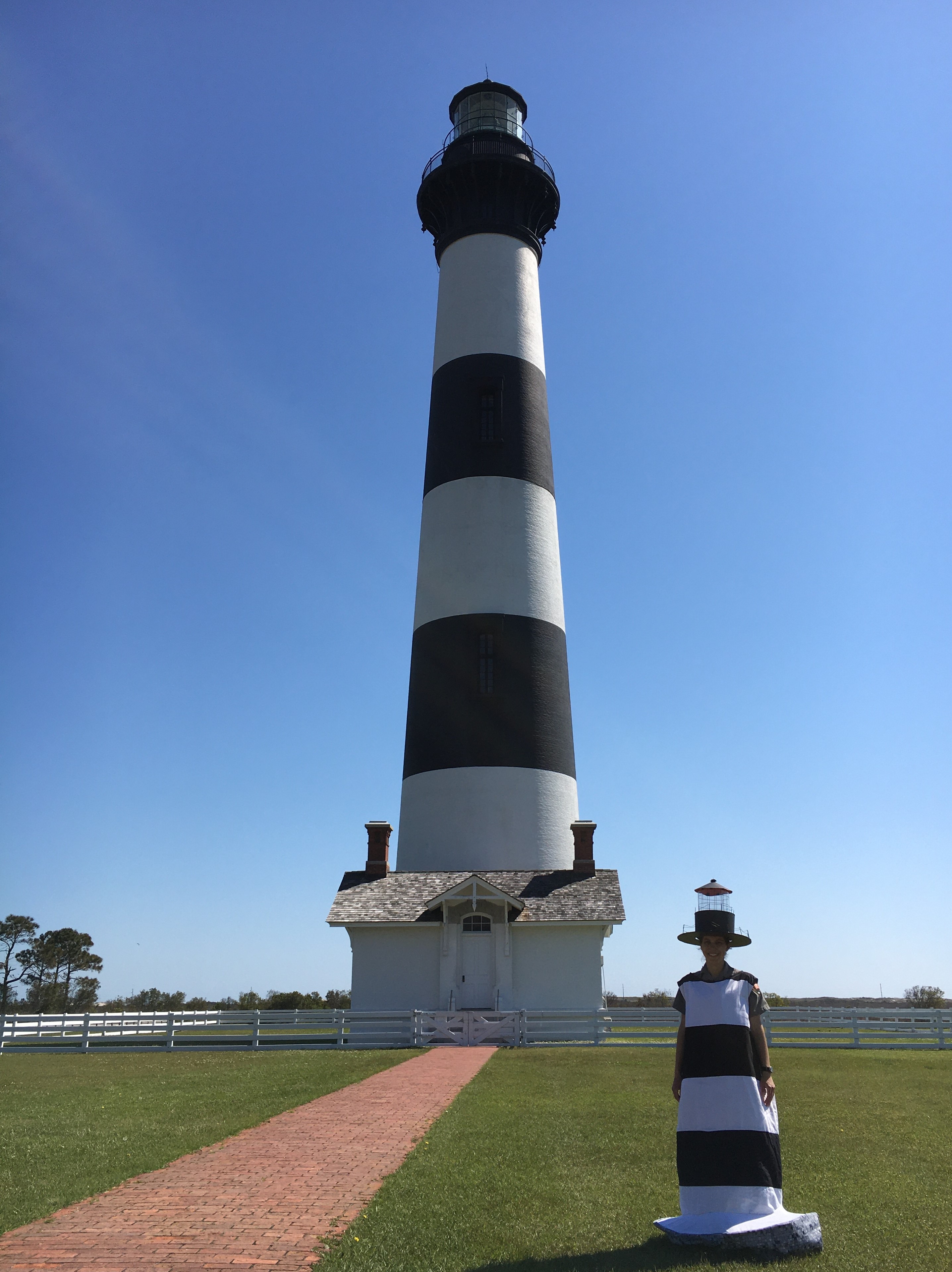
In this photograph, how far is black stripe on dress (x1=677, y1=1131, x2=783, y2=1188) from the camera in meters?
6.27

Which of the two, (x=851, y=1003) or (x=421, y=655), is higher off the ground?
(x=421, y=655)

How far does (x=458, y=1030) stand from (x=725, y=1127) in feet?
53.5

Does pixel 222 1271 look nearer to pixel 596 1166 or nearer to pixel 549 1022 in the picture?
pixel 596 1166

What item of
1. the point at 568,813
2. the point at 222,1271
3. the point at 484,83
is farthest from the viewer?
the point at 484,83

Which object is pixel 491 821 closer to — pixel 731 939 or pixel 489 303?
pixel 489 303

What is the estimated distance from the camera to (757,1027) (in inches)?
257

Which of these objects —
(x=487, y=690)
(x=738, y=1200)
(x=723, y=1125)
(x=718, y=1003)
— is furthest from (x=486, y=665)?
(x=738, y=1200)

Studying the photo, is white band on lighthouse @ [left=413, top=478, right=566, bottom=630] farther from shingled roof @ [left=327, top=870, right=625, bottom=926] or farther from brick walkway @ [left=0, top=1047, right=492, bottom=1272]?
brick walkway @ [left=0, top=1047, right=492, bottom=1272]

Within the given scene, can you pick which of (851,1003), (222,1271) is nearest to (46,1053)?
(222,1271)

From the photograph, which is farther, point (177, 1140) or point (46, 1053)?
point (46, 1053)

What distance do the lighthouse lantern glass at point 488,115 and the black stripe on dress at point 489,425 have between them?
9.07 m

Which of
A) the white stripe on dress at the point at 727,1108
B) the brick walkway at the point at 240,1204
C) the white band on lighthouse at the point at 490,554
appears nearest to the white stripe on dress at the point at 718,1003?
the white stripe on dress at the point at 727,1108

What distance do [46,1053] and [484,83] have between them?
3087 centimetres

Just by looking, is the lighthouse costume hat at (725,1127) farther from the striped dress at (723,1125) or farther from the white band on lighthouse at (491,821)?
the white band on lighthouse at (491,821)
